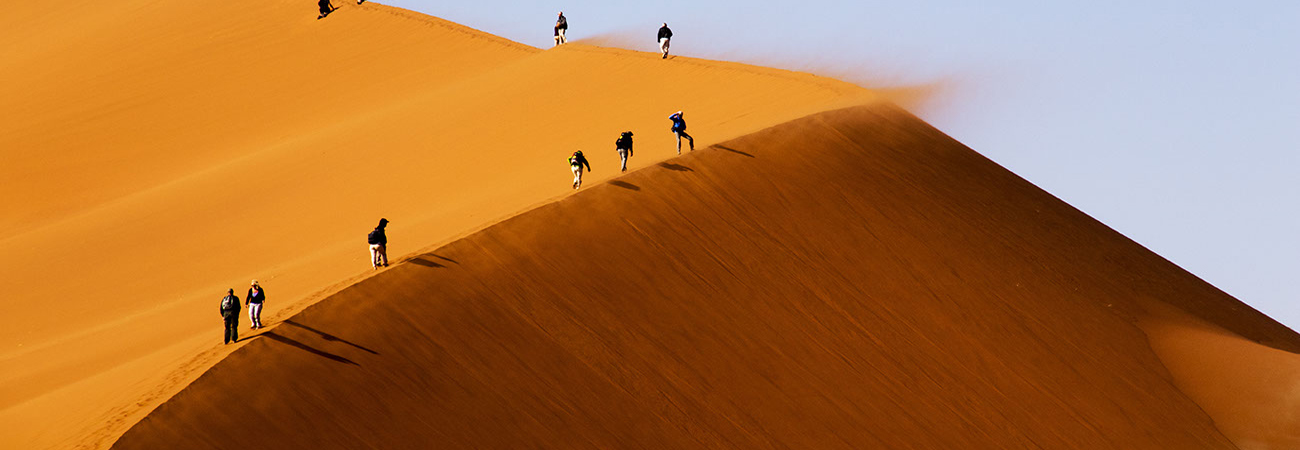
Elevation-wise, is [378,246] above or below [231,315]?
above

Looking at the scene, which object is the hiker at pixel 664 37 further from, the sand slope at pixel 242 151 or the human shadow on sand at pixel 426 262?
the human shadow on sand at pixel 426 262

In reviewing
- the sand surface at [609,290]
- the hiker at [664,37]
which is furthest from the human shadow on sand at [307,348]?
the hiker at [664,37]

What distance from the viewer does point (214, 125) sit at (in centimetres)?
4253

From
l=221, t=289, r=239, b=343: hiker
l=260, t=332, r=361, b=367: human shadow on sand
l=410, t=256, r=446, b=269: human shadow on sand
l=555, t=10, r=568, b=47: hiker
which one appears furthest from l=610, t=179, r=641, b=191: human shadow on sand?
l=555, t=10, r=568, b=47: hiker

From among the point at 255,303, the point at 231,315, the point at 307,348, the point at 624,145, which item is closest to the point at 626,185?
the point at 624,145

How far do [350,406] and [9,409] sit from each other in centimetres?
567

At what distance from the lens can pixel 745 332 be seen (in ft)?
74.0

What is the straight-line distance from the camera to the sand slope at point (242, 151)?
2336 centimetres

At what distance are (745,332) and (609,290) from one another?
225cm

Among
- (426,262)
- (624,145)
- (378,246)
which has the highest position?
(624,145)

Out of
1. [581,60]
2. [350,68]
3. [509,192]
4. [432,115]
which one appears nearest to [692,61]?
[581,60]

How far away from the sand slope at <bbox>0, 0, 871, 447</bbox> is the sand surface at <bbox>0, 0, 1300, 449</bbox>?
0.50ft

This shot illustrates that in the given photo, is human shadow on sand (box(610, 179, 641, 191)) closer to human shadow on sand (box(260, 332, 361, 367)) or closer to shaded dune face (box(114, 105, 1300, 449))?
shaded dune face (box(114, 105, 1300, 449))

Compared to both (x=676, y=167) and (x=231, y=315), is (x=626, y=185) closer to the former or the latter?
(x=676, y=167)
